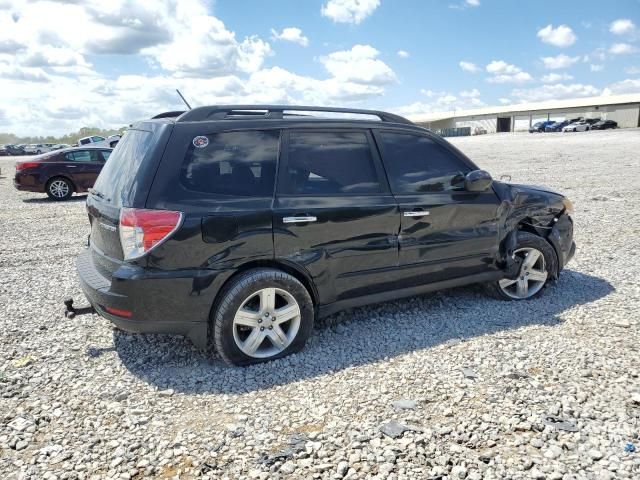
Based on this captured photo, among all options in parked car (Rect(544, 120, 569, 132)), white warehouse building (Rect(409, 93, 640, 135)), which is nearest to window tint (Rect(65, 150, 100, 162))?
white warehouse building (Rect(409, 93, 640, 135))

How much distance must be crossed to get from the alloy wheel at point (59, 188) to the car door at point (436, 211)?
41.0 feet

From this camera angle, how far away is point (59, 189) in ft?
46.1

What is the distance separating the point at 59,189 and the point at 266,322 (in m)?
12.6

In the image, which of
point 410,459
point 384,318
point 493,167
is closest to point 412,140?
point 384,318

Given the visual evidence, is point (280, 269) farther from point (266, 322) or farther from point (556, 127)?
point (556, 127)

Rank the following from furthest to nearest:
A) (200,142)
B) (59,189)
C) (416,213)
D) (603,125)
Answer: (603,125) < (59,189) < (416,213) < (200,142)

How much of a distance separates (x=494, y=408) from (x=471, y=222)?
1945 millimetres

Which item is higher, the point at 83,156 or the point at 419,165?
the point at 83,156

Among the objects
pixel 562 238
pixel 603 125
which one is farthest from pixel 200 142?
pixel 603 125

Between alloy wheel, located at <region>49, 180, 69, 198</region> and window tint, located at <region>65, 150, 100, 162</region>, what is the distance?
729 millimetres

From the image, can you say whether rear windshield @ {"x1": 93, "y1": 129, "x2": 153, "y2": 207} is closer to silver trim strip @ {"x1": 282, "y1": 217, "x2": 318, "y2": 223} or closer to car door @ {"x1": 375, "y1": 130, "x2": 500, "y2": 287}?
silver trim strip @ {"x1": 282, "y1": 217, "x2": 318, "y2": 223}

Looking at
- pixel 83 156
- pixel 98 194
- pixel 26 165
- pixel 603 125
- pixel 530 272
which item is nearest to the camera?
pixel 98 194

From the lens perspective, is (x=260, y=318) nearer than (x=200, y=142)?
No

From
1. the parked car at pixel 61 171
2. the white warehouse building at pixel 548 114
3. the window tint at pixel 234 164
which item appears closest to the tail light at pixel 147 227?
the window tint at pixel 234 164
